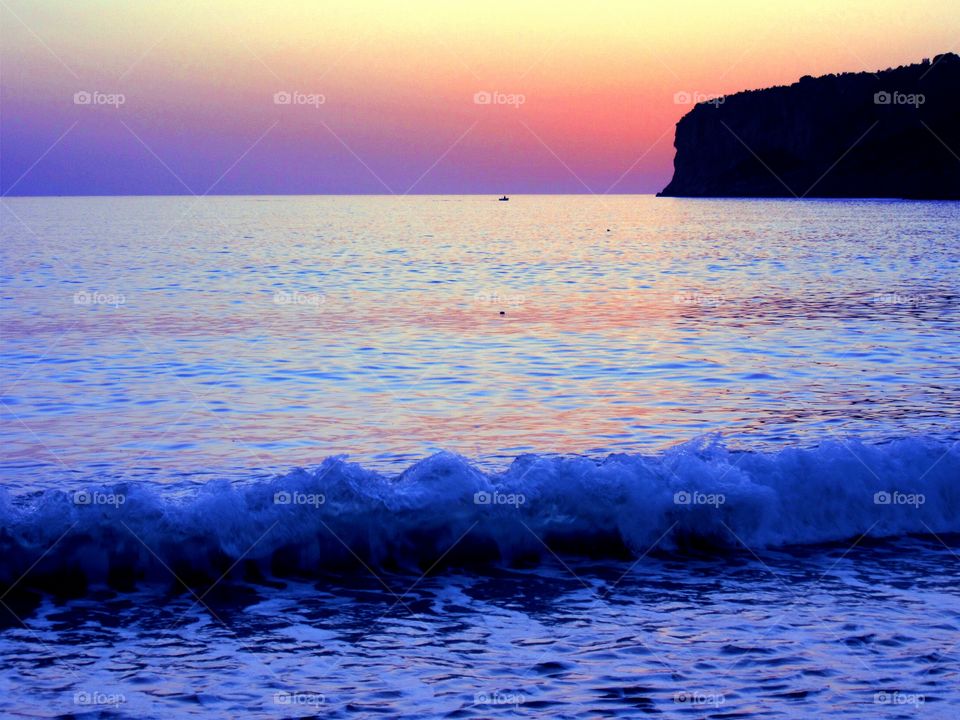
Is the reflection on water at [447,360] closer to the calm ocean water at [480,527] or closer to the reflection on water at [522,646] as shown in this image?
the calm ocean water at [480,527]

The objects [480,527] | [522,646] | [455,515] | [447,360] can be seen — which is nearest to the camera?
[522,646]

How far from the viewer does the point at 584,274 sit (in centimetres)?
4203

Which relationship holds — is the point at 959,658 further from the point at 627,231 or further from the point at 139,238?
the point at 627,231

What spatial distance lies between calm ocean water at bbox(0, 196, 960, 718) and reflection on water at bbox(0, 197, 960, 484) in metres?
0.11

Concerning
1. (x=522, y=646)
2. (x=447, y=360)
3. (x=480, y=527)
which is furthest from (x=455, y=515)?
(x=447, y=360)

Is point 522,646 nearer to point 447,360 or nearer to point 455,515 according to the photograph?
point 455,515

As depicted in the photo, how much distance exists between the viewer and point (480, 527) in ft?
32.2

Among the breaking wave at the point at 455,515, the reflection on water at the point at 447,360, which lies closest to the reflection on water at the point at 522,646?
the breaking wave at the point at 455,515

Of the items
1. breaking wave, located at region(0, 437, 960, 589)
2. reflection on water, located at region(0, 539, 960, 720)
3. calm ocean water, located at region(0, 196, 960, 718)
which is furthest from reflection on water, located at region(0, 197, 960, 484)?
reflection on water, located at region(0, 539, 960, 720)

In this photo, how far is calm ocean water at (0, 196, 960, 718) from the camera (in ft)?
21.8

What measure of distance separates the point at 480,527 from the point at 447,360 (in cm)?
1086

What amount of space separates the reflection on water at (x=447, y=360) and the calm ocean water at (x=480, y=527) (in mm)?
112

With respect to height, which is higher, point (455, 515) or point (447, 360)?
point (447, 360)

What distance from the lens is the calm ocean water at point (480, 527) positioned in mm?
6641
